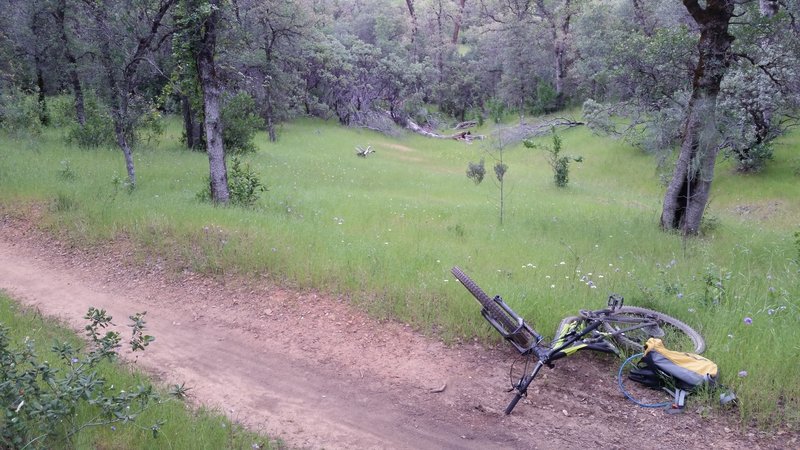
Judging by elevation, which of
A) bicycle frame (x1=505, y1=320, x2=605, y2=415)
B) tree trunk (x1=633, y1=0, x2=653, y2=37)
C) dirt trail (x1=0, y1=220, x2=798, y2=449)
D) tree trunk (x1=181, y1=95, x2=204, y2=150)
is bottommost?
dirt trail (x1=0, y1=220, x2=798, y2=449)

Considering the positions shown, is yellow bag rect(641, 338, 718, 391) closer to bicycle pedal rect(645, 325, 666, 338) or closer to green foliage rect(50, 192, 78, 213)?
bicycle pedal rect(645, 325, 666, 338)

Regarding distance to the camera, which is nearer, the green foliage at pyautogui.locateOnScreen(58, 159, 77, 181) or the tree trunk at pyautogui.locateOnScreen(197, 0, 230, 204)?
the tree trunk at pyautogui.locateOnScreen(197, 0, 230, 204)

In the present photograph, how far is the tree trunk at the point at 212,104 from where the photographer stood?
34.4 ft

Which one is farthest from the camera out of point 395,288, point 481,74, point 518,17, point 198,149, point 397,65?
point 481,74

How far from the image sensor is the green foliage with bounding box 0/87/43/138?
1522 centimetres

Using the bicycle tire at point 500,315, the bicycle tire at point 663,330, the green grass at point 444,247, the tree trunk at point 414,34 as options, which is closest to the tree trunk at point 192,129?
the green grass at point 444,247

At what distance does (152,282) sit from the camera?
7668 millimetres

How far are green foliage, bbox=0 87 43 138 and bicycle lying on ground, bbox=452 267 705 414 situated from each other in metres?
→ 14.9

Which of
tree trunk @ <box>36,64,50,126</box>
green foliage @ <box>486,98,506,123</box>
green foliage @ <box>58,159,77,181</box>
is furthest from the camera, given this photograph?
green foliage @ <box>486,98,506,123</box>

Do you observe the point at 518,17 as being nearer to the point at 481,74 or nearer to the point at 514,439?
the point at 481,74

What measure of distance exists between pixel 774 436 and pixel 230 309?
5656 millimetres

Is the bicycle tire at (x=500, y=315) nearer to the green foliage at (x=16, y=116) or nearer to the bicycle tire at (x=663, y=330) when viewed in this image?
the bicycle tire at (x=663, y=330)

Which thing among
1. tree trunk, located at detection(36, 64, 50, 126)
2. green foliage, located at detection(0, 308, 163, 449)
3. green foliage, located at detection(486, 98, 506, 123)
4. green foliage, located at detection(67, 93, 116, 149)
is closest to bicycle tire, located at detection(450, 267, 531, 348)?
green foliage, located at detection(0, 308, 163, 449)

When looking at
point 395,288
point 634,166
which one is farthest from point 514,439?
point 634,166
